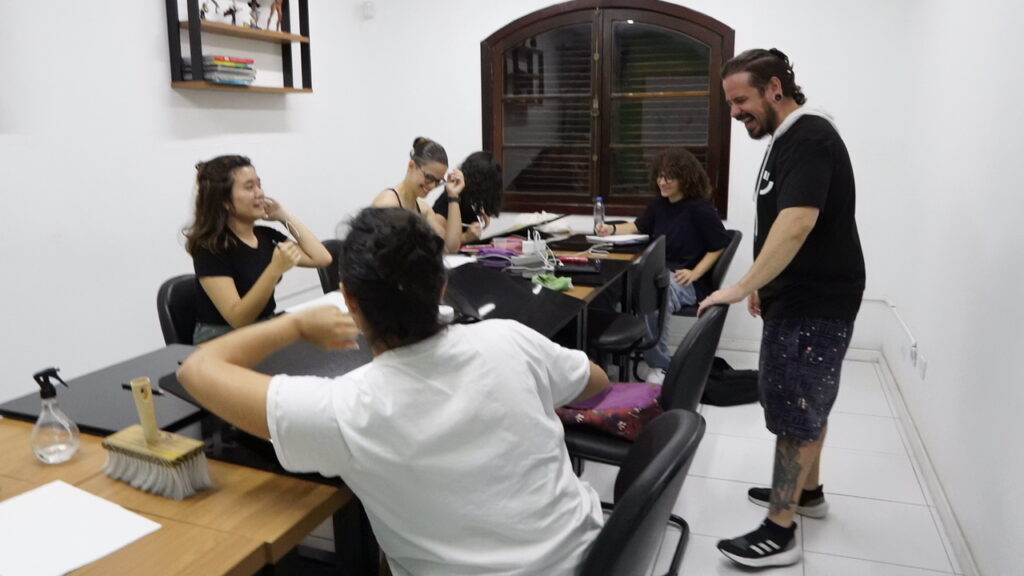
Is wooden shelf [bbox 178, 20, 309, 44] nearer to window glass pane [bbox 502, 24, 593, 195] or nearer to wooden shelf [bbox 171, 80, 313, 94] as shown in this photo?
wooden shelf [bbox 171, 80, 313, 94]

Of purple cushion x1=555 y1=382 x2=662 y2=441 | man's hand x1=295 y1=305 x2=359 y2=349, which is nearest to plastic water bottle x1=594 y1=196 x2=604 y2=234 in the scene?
purple cushion x1=555 y1=382 x2=662 y2=441

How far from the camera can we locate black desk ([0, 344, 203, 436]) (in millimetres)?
1483

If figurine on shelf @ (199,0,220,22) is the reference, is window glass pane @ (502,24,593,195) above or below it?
below

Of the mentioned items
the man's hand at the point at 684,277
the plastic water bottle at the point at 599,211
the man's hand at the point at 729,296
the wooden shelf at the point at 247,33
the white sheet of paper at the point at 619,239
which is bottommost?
the man's hand at the point at 684,277

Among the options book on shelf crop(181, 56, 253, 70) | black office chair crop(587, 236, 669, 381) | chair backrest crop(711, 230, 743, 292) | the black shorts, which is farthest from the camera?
chair backrest crop(711, 230, 743, 292)

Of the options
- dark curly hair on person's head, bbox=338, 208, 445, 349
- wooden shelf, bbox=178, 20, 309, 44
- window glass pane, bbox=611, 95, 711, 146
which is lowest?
dark curly hair on person's head, bbox=338, 208, 445, 349

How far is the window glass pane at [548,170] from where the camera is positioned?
15.8 feet

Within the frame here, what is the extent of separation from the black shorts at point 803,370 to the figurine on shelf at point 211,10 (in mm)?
3000

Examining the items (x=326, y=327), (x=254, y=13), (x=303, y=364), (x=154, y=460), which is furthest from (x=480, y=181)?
(x=154, y=460)

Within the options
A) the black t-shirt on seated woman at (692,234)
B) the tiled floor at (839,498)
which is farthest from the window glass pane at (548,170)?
the tiled floor at (839,498)

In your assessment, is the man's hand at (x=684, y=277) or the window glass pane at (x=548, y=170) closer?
the man's hand at (x=684, y=277)

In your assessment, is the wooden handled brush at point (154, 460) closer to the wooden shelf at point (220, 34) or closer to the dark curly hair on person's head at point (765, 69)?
the dark curly hair on person's head at point (765, 69)

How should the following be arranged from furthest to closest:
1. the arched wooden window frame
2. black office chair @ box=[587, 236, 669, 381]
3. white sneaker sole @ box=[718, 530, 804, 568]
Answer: the arched wooden window frame → black office chair @ box=[587, 236, 669, 381] → white sneaker sole @ box=[718, 530, 804, 568]

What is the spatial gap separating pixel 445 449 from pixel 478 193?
2986 millimetres
